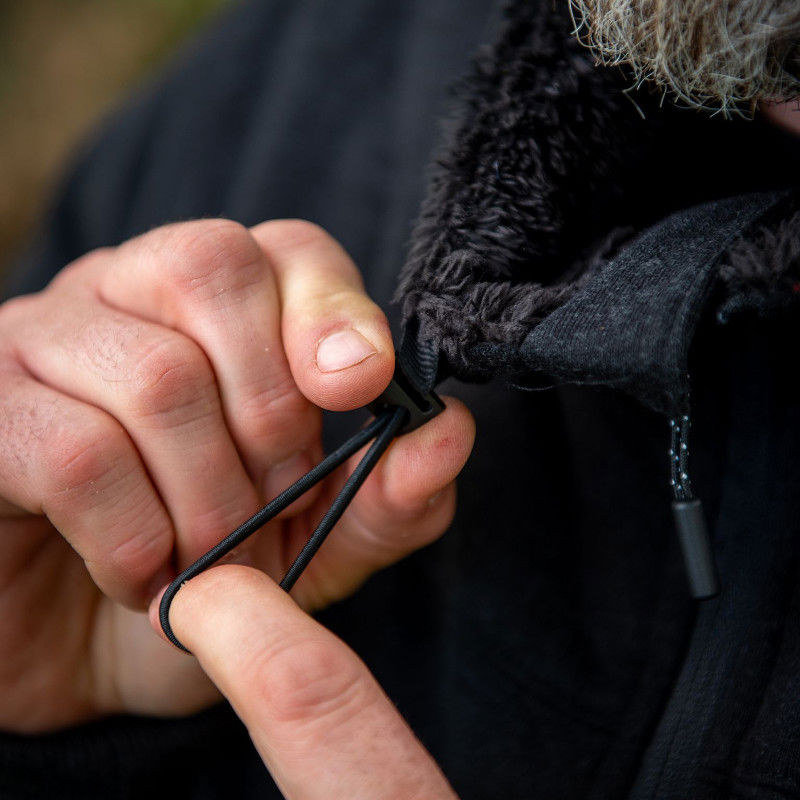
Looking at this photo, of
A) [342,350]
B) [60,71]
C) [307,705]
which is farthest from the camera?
[60,71]

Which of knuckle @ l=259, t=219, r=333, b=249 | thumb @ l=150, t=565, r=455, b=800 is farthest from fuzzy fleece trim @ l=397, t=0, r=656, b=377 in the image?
thumb @ l=150, t=565, r=455, b=800

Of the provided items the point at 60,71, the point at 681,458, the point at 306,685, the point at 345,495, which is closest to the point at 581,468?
the point at 681,458

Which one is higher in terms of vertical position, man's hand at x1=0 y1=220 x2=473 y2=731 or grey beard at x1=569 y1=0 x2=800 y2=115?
grey beard at x1=569 y1=0 x2=800 y2=115

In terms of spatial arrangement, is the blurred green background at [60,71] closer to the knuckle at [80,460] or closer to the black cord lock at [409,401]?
the knuckle at [80,460]

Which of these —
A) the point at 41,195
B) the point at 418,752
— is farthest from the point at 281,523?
the point at 41,195

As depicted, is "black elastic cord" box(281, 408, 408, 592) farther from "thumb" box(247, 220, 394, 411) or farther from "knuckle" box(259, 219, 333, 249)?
"knuckle" box(259, 219, 333, 249)

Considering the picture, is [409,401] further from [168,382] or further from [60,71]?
[60,71]

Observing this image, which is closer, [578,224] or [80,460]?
[80,460]
